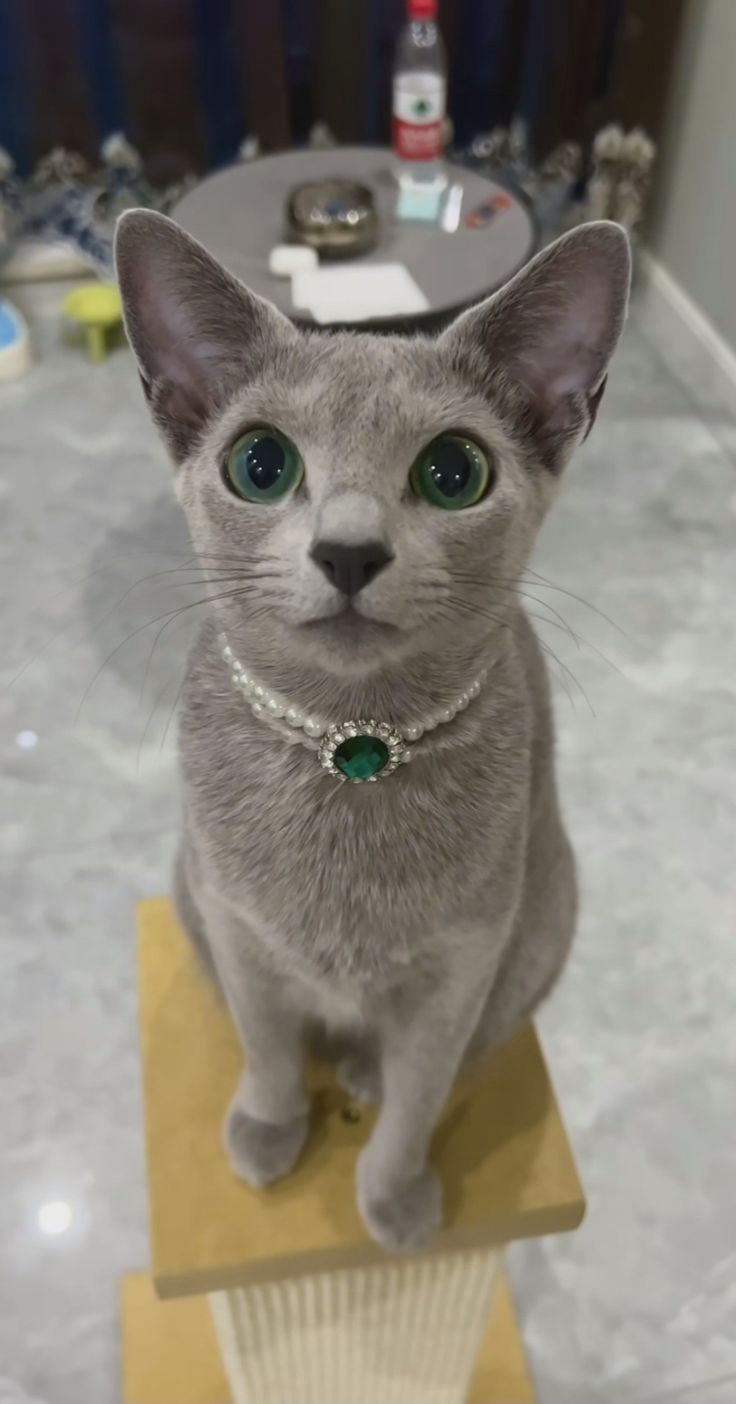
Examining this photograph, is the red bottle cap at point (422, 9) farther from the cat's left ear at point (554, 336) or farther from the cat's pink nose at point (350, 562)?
the cat's pink nose at point (350, 562)

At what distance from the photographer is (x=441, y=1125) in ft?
2.99

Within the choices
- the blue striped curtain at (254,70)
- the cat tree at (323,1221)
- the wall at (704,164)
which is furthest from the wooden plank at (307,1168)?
the blue striped curtain at (254,70)

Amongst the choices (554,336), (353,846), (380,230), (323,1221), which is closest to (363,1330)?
(323,1221)

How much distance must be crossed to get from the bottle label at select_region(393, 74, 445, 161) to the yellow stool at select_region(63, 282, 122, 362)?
0.69m

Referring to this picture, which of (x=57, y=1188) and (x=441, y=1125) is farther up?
(x=441, y=1125)

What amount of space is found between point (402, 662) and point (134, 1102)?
35.6 inches

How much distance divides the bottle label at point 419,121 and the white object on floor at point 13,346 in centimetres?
87

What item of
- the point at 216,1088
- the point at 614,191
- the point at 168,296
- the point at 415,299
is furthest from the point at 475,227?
the point at 216,1088

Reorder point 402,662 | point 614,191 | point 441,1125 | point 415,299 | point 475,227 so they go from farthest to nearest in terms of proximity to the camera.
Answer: point 614,191
point 475,227
point 415,299
point 441,1125
point 402,662

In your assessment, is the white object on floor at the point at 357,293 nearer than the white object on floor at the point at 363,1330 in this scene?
No

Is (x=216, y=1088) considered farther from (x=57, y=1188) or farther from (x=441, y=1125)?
(x=57, y=1188)

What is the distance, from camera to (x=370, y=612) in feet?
1.81

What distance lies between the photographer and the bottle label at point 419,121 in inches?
75.2

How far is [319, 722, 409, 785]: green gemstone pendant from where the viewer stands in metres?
0.65
